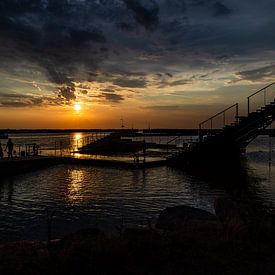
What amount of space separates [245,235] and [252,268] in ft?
6.68

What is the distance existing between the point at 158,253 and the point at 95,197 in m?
12.6

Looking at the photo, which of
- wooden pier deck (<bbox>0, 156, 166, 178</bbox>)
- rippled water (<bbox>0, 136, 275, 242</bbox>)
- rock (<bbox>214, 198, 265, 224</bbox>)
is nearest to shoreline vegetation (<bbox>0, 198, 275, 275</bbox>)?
rock (<bbox>214, 198, 265, 224</bbox>)

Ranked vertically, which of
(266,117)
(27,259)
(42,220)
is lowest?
(42,220)

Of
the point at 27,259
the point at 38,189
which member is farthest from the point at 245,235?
the point at 38,189

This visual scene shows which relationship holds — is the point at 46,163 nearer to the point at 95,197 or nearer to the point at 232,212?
the point at 95,197

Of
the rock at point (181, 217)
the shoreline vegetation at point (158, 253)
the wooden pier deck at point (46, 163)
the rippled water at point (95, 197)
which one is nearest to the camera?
the shoreline vegetation at point (158, 253)

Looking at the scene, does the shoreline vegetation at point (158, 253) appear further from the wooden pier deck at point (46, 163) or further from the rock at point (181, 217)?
the wooden pier deck at point (46, 163)

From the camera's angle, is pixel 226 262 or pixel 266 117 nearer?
pixel 226 262

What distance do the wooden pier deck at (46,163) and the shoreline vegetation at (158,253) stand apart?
22.9 m

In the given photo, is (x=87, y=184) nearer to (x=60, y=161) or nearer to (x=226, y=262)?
(x=60, y=161)

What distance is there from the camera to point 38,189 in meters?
23.1

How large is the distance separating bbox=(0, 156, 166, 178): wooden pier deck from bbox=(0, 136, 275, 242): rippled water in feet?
5.90

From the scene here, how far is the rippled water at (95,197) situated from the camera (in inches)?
590

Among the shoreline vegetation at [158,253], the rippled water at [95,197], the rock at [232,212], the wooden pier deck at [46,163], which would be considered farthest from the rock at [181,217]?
the wooden pier deck at [46,163]
